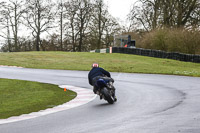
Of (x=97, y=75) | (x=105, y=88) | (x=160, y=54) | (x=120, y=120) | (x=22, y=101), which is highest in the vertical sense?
(x=97, y=75)

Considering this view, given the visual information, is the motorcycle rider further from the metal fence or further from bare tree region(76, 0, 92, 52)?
bare tree region(76, 0, 92, 52)

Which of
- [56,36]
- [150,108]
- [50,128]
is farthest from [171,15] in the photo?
[50,128]

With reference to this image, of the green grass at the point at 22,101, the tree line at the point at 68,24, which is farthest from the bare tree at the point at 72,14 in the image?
the green grass at the point at 22,101

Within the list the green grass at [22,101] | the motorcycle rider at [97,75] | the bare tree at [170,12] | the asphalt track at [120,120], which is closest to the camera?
the asphalt track at [120,120]

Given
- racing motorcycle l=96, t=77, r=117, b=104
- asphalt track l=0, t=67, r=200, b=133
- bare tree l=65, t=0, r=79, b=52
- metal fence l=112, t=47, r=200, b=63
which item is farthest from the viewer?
bare tree l=65, t=0, r=79, b=52

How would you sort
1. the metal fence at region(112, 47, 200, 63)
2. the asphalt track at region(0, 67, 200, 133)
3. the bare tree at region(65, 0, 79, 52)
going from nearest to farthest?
the asphalt track at region(0, 67, 200, 133) → the metal fence at region(112, 47, 200, 63) → the bare tree at region(65, 0, 79, 52)

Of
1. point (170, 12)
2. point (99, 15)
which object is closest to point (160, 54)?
point (170, 12)

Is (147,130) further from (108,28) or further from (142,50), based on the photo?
(108,28)

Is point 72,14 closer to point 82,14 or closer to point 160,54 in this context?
point 82,14

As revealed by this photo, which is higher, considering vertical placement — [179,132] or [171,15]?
[171,15]

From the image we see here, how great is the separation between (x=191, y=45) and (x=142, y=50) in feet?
22.2

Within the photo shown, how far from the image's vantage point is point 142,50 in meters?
42.7

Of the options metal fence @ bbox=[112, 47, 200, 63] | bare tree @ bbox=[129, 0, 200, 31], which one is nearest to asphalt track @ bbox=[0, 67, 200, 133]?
metal fence @ bbox=[112, 47, 200, 63]

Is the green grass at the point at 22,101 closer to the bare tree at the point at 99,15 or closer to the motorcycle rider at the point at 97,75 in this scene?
the motorcycle rider at the point at 97,75
